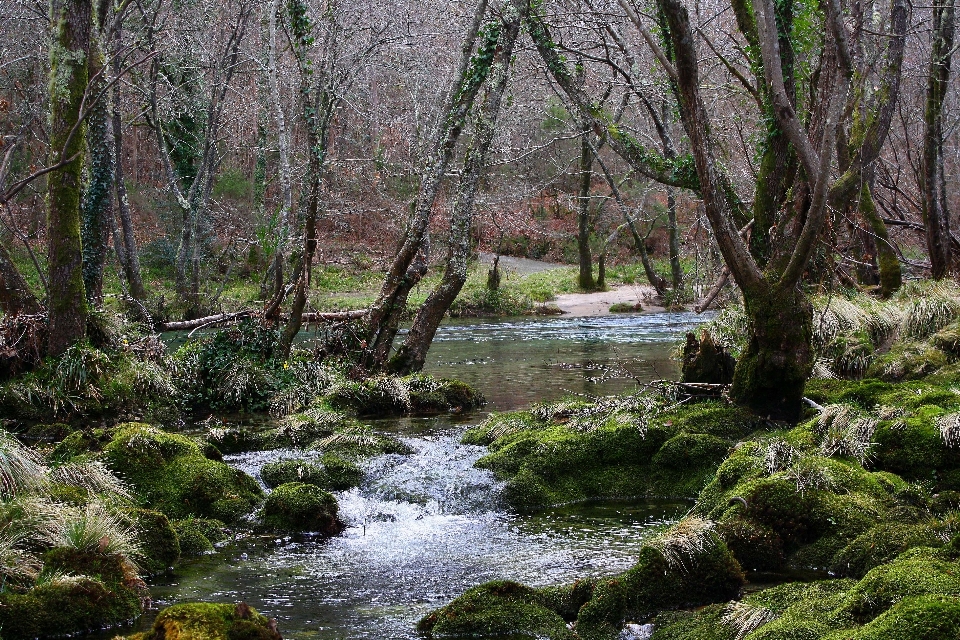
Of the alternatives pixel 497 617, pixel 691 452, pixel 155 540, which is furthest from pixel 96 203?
pixel 497 617

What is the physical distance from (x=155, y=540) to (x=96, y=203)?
8.84 metres

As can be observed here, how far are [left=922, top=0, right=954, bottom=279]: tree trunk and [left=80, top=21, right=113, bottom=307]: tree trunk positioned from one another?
12.9 m

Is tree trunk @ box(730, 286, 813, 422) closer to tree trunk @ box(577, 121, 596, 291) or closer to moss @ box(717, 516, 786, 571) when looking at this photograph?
moss @ box(717, 516, 786, 571)

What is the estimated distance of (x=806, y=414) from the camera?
29.5 ft

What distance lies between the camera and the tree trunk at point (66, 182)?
36.0 ft

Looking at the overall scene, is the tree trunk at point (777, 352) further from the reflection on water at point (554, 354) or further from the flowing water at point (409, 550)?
the reflection on water at point (554, 354)

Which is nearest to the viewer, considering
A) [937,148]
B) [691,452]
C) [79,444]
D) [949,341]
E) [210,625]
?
[210,625]

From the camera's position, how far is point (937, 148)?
1503 cm

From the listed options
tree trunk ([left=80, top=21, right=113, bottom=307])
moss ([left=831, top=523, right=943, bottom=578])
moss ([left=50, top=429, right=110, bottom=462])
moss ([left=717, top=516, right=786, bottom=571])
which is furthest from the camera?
tree trunk ([left=80, top=21, right=113, bottom=307])

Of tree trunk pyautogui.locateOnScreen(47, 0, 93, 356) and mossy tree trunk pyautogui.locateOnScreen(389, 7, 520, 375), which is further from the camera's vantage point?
mossy tree trunk pyautogui.locateOnScreen(389, 7, 520, 375)

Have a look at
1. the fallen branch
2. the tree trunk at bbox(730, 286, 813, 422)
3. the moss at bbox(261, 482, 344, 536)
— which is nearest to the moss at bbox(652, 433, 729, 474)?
the tree trunk at bbox(730, 286, 813, 422)

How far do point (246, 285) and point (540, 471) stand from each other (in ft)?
73.6

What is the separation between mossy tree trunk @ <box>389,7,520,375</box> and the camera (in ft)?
45.8

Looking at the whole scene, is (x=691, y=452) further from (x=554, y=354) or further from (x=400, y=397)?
(x=554, y=354)
